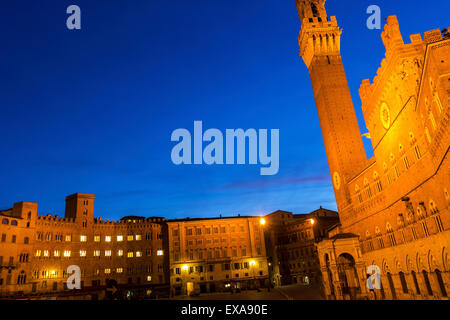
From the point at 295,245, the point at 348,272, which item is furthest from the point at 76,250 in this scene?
the point at 348,272

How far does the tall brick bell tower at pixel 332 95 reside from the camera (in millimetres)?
46750

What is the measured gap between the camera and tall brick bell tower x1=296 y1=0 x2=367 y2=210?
46750mm

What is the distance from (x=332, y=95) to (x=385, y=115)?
2088 centimetres

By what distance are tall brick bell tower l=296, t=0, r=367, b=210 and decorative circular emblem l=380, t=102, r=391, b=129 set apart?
14.8 metres

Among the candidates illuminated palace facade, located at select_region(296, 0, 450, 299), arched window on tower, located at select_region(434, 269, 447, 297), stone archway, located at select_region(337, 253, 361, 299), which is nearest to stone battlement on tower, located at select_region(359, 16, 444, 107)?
illuminated palace facade, located at select_region(296, 0, 450, 299)

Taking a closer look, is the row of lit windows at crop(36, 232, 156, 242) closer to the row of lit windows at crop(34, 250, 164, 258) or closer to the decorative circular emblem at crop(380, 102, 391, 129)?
the row of lit windows at crop(34, 250, 164, 258)

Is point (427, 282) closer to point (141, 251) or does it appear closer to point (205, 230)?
point (205, 230)

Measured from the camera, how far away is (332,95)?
50.0m

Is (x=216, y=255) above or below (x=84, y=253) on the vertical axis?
below

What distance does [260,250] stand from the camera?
7094cm
